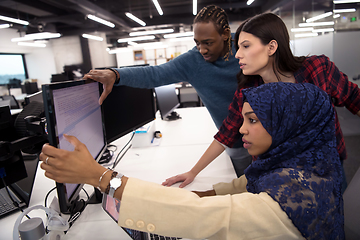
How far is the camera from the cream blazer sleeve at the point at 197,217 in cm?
52

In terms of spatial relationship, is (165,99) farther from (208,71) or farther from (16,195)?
(16,195)

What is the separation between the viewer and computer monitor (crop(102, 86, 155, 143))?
1188mm

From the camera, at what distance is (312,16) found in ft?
14.9

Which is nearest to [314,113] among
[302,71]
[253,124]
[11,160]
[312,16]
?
[253,124]

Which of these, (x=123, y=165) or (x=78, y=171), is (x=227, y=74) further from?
(x=78, y=171)

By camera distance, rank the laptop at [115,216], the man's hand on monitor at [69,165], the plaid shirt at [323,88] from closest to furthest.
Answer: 1. the man's hand on monitor at [69,165]
2. the laptop at [115,216]
3. the plaid shirt at [323,88]

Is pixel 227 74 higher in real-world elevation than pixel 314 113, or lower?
higher

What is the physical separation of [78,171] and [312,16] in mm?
5510

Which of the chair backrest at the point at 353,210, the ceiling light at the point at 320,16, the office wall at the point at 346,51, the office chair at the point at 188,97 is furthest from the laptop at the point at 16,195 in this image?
the ceiling light at the point at 320,16

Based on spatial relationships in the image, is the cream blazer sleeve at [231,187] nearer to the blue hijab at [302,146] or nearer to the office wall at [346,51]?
the blue hijab at [302,146]

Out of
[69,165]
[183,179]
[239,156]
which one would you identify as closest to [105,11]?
[239,156]

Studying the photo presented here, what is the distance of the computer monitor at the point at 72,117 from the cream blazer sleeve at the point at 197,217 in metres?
0.24

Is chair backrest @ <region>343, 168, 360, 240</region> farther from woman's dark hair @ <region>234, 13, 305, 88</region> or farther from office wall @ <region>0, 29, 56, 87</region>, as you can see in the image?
office wall @ <region>0, 29, 56, 87</region>

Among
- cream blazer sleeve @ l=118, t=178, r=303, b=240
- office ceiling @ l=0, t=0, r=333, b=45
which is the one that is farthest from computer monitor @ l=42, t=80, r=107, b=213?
office ceiling @ l=0, t=0, r=333, b=45
